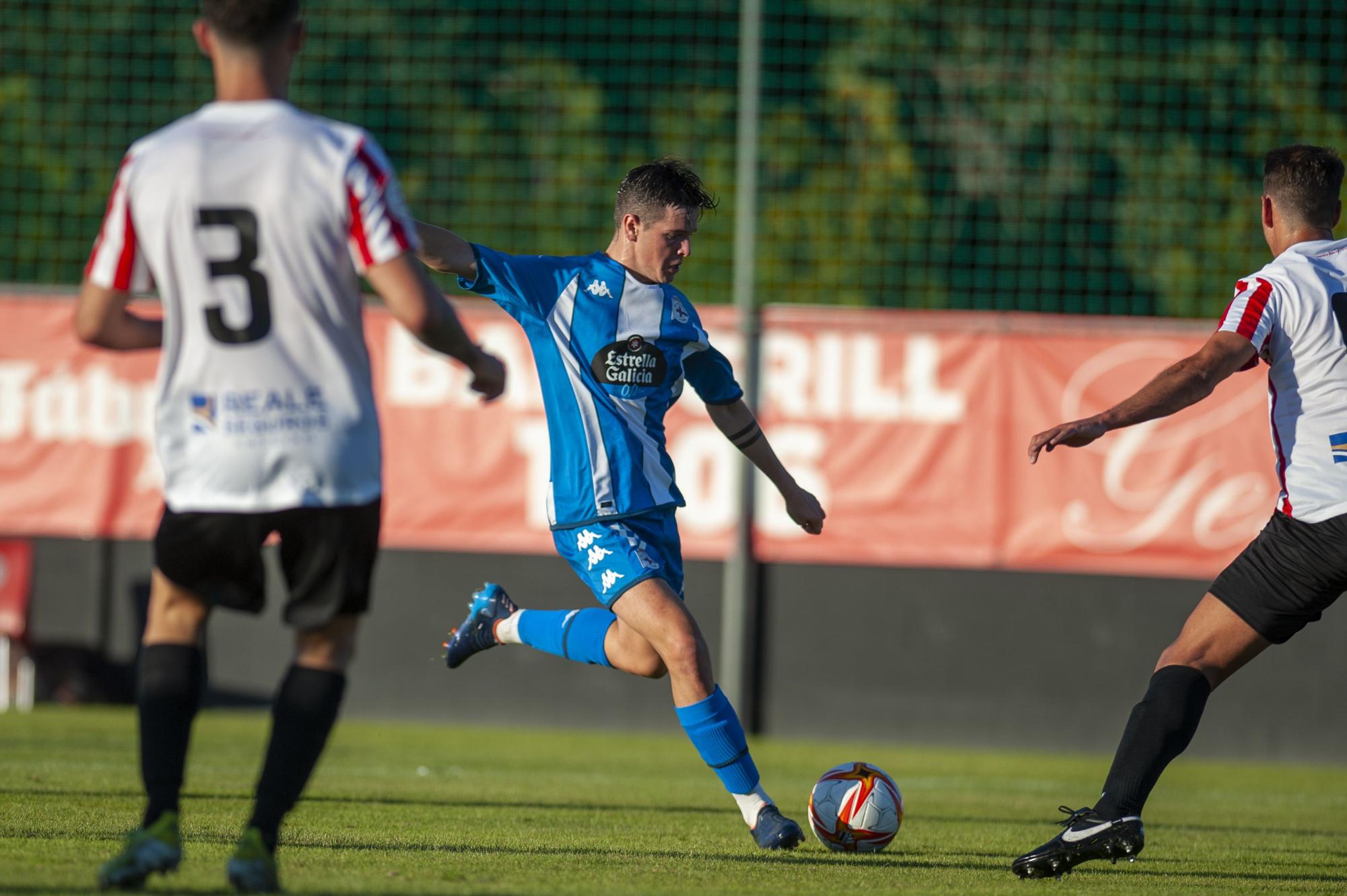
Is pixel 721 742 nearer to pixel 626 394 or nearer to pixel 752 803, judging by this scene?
pixel 752 803

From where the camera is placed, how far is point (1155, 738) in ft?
16.1

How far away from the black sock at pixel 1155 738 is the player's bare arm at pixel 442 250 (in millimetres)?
2509

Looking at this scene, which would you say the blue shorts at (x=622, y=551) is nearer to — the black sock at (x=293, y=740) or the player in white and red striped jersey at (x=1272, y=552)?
the player in white and red striped jersey at (x=1272, y=552)

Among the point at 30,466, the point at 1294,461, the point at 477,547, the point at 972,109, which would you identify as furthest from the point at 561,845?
the point at 972,109

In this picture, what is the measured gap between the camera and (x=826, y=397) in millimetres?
11766

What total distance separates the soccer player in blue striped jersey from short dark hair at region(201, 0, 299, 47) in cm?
163

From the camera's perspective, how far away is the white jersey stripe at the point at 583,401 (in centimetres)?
543

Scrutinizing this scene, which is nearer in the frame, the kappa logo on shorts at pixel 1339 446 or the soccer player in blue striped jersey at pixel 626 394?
the kappa logo on shorts at pixel 1339 446

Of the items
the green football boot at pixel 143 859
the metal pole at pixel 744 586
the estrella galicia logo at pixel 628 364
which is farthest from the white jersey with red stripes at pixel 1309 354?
the metal pole at pixel 744 586

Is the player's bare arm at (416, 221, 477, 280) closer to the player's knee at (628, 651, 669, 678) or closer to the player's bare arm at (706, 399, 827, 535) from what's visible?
the player's bare arm at (706, 399, 827, 535)

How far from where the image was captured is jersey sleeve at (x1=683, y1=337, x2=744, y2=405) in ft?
18.7

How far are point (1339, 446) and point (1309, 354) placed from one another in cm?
29

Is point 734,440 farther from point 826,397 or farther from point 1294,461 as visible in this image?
point 826,397

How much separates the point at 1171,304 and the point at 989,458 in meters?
4.47
